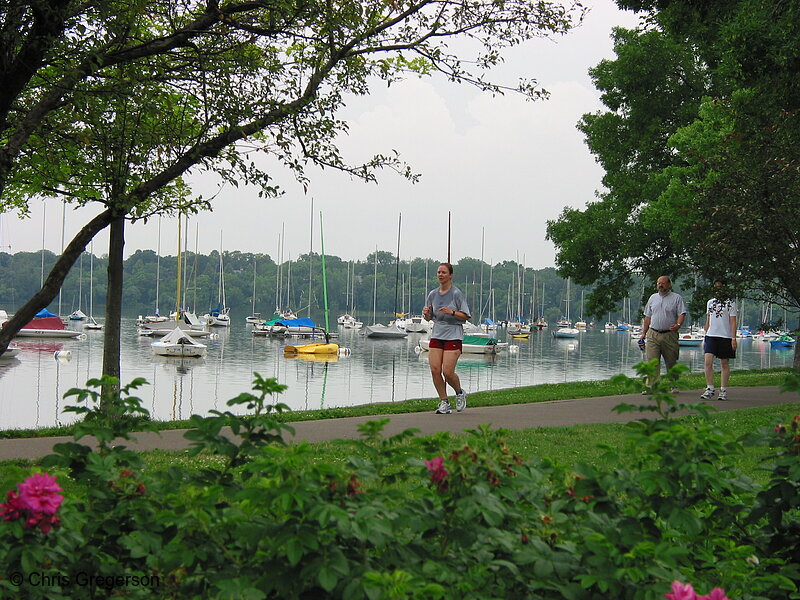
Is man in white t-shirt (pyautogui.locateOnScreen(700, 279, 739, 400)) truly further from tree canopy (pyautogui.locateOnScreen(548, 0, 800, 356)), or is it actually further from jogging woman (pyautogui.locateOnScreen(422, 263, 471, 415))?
jogging woman (pyautogui.locateOnScreen(422, 263, 471, 415))

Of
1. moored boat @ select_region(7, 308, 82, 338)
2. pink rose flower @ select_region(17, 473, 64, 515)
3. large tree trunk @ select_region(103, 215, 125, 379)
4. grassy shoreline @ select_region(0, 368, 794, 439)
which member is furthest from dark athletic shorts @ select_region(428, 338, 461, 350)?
moored boat @ select_region(7, 308, 82, 338)

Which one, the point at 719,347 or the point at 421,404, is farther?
the point at 719,347

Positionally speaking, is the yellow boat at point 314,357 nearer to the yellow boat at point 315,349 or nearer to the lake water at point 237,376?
the yellow boat at point 315,349

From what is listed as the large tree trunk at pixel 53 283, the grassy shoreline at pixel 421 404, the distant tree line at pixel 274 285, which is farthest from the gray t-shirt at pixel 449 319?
the distant tree line at pixel 274 285

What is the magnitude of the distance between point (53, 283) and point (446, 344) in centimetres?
644

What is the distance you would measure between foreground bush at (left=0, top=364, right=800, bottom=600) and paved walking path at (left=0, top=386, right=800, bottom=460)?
426cm

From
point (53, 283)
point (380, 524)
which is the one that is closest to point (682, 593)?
point (380, 524)

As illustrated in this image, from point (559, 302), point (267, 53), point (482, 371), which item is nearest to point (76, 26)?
point (267, 53)

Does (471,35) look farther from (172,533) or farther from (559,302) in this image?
(559,302)

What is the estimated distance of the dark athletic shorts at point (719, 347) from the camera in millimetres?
13461

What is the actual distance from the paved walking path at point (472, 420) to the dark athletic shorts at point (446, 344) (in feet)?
2.92

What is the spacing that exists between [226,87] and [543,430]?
5.14 m

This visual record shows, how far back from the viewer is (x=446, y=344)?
11633 millimetres

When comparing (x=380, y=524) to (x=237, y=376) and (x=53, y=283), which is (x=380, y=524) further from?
(x=237, y=376)
